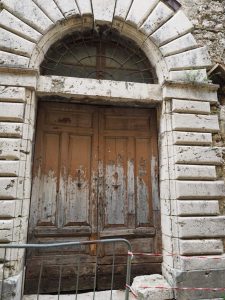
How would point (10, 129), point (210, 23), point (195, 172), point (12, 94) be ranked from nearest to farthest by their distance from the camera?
point (10, 129), point (12, 94), point (195, 172), point (210, 23)

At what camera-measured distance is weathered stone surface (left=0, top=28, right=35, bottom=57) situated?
3.81m

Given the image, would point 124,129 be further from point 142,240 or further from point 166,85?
point 142,240

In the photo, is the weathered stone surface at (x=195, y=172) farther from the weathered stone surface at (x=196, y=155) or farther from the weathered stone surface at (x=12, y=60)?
the weathered stone surface at (x=12, y=60)

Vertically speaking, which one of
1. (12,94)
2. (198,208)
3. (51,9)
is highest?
(51,9)

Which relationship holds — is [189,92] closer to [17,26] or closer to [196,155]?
[196,155]

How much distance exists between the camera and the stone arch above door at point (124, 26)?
3916mm

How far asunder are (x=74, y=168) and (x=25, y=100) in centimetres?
127

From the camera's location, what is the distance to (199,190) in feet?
12.6

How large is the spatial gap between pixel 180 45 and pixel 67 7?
1.98 m

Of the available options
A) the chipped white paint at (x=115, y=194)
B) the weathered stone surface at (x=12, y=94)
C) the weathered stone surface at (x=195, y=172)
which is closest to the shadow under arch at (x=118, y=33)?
the weathered stone surface at (x=12, y=94)

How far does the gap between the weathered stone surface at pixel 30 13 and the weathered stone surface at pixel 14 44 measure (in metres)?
0.31

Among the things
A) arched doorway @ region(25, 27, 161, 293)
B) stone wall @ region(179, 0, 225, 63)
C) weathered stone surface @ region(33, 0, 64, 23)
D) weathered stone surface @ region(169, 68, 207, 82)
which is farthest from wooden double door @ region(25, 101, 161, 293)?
stone wall @ region(179, 0, 225, 63)

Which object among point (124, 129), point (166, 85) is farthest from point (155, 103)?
point (124, 129)

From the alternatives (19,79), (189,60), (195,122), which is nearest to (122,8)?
(189,60)
